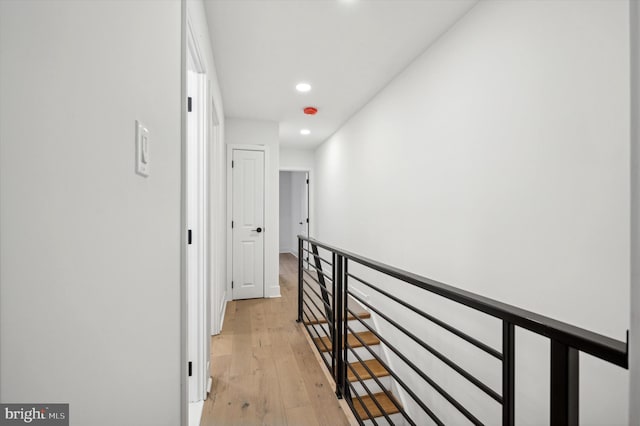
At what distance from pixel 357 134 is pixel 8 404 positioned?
3682mm

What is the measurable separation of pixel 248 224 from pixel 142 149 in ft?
11.1

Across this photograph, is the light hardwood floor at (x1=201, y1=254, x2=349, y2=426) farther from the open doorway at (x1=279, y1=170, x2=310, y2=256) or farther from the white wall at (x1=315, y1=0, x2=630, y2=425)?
the open doorway at (x1=279, y1=170, x2=310, y2=256)

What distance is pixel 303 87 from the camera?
3.03m

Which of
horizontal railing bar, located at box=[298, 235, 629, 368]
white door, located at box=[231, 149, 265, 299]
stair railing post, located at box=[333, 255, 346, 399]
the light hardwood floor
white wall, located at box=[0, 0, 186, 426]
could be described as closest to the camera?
white wall, located at box=[0, 0, 186, 426]

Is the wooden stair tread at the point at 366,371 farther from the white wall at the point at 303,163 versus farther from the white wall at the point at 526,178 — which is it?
the white wall at the point at 303,163

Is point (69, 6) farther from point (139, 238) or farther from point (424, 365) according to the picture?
point (424, 365)

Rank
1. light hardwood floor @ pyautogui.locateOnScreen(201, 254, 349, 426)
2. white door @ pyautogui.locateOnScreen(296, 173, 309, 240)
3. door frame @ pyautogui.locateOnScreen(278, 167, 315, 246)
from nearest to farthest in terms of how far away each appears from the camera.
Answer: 1. light hardwood floor @ pyautogui.locateOnScreen(201, 254, 349, 426)
2. door frame @ pyautogui.locateOnScreen(278, 167, 315, 246)
3. white door @ pyautogui.locateOnScreen(296, 173, 309, 240)

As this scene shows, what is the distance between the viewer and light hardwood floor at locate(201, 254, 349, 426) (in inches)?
69.3

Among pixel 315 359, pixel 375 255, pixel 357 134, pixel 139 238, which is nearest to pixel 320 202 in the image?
pixel 357 134

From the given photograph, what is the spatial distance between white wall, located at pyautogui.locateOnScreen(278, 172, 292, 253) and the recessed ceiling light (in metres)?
5.69

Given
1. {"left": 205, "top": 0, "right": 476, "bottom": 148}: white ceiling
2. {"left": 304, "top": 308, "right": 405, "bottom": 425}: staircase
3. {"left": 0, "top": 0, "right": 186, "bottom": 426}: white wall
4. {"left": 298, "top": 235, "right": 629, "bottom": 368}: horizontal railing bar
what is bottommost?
{"left": 304, "top": 308, "right": 405, "bottom": 425}: staircase

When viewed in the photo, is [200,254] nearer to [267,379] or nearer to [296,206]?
[267,379]

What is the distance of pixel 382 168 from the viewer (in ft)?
10.0

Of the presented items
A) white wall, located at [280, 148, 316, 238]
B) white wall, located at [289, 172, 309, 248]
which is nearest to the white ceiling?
white wall, located at [280, 148, 316, 238]
